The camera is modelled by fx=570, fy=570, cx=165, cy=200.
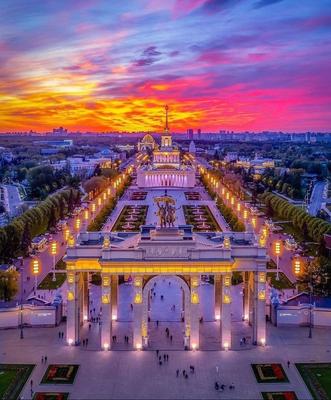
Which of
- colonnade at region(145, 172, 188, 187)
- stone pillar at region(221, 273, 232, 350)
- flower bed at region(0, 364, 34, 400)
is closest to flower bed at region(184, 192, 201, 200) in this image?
colonnade at region(145, 172, 188, 187)

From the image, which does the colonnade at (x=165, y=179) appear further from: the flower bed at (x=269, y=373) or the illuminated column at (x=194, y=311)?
the flower bed at (x=269, y=373)

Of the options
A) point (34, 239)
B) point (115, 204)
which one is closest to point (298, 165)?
point (115, 204)

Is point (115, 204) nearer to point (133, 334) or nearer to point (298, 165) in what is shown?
point (133, 334)

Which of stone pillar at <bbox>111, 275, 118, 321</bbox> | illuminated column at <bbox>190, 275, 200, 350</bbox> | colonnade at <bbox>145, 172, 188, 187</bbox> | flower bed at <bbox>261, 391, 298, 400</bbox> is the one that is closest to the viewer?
flower bed at <bbox>261, 391, 298, 400</bbox>

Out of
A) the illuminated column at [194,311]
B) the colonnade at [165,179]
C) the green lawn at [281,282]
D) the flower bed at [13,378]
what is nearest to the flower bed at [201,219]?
the green lawn at [281,282]

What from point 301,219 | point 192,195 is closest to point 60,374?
point 301,219

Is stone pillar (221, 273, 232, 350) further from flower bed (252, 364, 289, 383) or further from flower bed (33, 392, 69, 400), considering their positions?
flower bed (33, 392, 69, 400)
